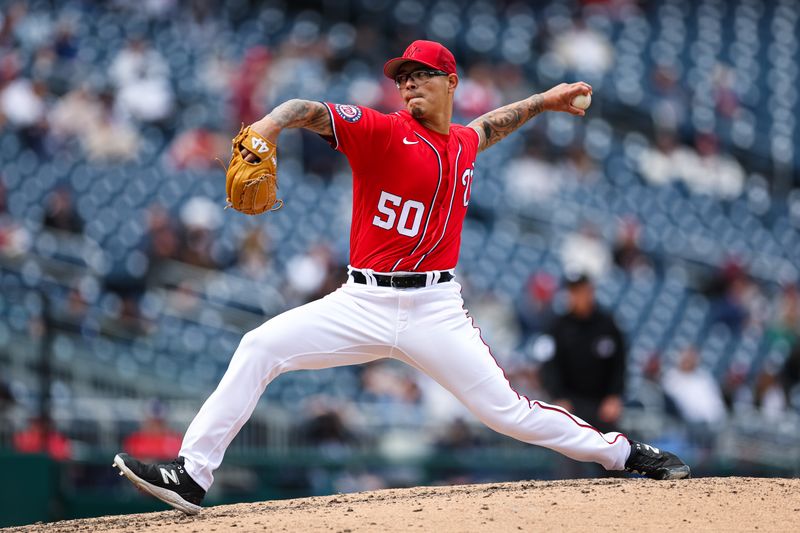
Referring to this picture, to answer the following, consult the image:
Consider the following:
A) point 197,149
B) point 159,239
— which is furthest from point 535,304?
point 197,149

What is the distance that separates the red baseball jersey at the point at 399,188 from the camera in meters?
4.48

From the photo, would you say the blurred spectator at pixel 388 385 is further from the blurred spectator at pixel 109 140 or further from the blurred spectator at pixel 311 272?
the blurred spectator at pixel 109 140

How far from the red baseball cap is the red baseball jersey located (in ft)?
0.66

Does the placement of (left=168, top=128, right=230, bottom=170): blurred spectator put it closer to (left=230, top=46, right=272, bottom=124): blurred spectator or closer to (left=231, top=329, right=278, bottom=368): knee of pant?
(left=230, top=46, right=272, bottom=124): blurred spectator

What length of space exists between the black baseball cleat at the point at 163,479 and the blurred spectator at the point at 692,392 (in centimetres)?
567

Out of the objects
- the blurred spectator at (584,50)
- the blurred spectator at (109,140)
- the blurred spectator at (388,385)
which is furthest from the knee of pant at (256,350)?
the blurred spectator at (584,50)

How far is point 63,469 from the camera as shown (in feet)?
24.1

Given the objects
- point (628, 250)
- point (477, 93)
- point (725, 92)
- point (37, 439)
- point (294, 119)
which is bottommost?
point (37, 439)

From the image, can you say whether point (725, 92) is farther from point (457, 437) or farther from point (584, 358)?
point (584, 358)

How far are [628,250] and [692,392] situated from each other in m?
2.68

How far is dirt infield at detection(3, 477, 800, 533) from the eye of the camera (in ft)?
14.3

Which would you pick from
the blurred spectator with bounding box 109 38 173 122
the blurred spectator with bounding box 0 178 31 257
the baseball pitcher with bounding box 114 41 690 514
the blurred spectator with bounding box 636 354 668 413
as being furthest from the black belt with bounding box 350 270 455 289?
the blurred spectator with bounding box 109 38 173 122

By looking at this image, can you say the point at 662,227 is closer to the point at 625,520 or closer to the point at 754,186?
the point at 754,186

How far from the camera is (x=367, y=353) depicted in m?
4.64
